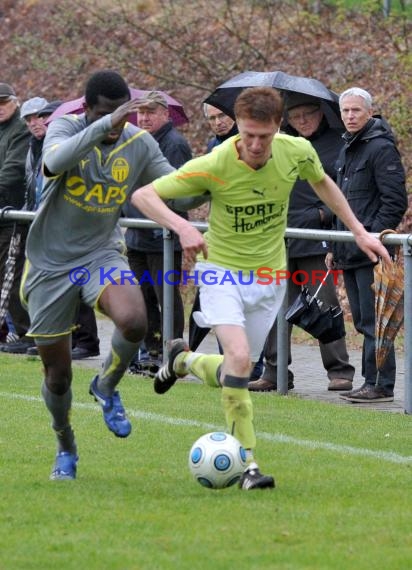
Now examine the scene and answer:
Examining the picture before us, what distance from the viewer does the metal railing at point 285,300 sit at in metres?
10.1

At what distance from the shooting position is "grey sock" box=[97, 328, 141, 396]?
7.65 meters

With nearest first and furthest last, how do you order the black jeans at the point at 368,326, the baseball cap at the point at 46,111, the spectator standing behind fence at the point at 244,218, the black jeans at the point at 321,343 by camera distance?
the spectator standing behind fence at the point at 244,218 < the black jeans at the point at 368,326 < the black jeans at the point at 321,343 < the baseball cap at the point at 46,111

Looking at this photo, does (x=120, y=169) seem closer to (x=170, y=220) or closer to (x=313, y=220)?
(x=170, y=220)

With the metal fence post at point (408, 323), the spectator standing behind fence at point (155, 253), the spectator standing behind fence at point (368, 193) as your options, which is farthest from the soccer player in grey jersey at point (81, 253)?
the spectator standing behind fence at point (155, 253)

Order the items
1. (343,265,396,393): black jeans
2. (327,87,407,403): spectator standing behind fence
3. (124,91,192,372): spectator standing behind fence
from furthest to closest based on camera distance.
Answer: (124,91,192,372): spectator standing behind fence
(343,265,396,393): black jeans
(327,87,407,403): spectator standing behind fence

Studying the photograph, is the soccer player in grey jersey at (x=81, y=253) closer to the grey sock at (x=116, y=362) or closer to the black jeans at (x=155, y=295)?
the grey sock at (x=116, y=362)

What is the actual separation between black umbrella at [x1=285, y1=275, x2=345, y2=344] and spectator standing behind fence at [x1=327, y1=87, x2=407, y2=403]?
0.18m

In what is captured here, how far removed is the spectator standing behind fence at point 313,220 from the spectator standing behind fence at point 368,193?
42 cm

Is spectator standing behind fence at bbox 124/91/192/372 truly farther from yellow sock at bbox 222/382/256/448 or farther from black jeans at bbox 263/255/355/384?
yellow sock at bbox 222/382/256/448

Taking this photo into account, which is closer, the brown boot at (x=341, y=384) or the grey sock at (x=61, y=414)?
the grey sock at (x=61, y=414)

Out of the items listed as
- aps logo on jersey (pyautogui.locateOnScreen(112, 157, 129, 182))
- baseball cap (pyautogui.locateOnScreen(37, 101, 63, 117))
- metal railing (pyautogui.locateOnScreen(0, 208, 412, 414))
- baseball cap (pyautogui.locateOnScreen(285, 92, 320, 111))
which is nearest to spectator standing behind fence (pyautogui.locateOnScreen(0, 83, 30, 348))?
metal railing (pyautogui.locateOnScreen(0, 208, 412, 414))

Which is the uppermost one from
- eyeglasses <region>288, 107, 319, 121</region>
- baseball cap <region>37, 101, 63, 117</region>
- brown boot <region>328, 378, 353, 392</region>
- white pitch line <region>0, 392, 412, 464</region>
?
baseball cap <region>37, 101, 63, 117</region>

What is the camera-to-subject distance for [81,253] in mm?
7625

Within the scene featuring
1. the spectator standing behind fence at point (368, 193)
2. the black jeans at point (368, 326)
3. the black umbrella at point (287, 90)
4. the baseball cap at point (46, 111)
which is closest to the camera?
the spectator standing behind fence at point (368, 193)
